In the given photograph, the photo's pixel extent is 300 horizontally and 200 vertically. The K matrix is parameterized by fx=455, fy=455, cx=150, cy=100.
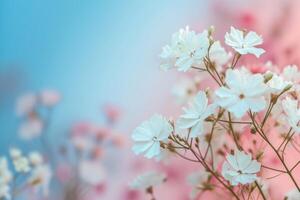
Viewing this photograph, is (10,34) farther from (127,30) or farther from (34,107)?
(127,30)

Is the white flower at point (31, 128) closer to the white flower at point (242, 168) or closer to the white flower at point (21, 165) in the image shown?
the white flower at point (21, 165)

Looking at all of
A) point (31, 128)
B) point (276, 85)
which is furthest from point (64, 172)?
point (276, 85)

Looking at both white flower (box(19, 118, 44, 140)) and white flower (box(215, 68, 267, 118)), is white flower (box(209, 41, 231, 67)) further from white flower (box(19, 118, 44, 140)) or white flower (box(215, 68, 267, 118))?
white flower (box(19, 118, 44, 140))

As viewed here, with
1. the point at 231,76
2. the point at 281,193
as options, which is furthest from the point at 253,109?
the point at 281,193

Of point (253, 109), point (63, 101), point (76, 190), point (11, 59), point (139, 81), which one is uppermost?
point (11, 59)

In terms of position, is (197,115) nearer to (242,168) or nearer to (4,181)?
(242,168)

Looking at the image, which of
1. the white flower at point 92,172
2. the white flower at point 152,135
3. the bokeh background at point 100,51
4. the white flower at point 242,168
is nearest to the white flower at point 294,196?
the white flower at point 242,168

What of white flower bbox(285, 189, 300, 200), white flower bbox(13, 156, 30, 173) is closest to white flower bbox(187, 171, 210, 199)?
white flower bbox(285, 189, 300, 200)
